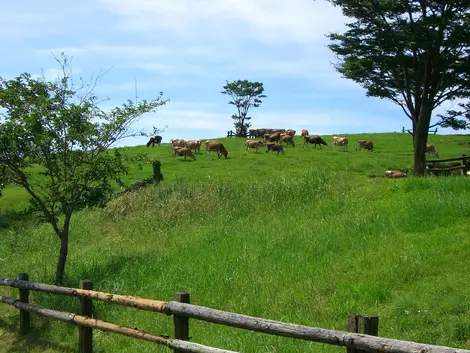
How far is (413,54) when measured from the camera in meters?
26.4

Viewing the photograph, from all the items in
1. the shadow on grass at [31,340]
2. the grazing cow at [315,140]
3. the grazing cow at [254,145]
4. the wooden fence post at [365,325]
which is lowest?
the shadow on grass at [31,340]

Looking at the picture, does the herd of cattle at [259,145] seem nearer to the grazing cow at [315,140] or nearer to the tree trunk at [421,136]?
the grazing cow at [315,140]

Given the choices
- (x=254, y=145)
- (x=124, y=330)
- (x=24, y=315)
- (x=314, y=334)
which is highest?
(x=254, y=145)

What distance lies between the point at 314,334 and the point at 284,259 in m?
6.81

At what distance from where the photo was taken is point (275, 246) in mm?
13422

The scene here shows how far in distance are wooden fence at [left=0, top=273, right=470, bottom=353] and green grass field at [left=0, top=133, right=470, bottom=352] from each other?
831 millimetres

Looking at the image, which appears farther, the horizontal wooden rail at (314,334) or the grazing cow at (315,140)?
the grazing cow at (315,140)

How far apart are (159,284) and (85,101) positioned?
19.2 ft

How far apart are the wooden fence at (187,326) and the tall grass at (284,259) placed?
86 cm

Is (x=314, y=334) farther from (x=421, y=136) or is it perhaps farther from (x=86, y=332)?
(x=421, y=136)

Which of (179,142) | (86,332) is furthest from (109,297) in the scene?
(179,142)

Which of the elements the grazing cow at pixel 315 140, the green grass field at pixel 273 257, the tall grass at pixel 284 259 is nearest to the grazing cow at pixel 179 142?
the grazing cow at pixel 315 140

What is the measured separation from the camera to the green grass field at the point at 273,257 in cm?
911

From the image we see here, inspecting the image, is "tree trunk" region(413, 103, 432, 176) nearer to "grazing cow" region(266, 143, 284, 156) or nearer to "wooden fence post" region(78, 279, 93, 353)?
"grazing cow" region(266, 143, 284, 156)
